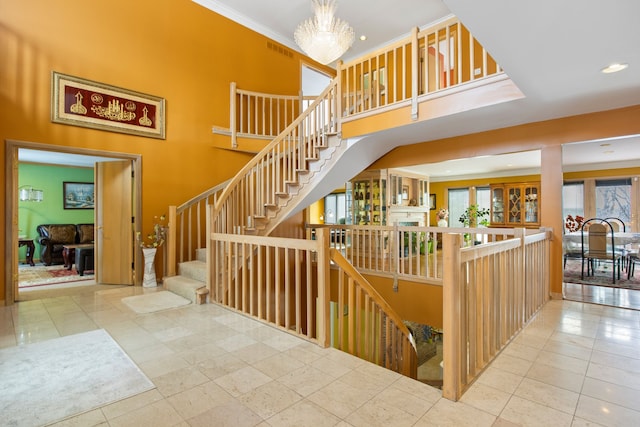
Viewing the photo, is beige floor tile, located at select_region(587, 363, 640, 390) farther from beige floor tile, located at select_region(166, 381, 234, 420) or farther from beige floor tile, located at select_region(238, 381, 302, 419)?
beige floor tile, located at select_region(166, 381, 234, 420)

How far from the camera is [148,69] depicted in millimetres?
5367

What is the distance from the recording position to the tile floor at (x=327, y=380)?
1778 millimetres

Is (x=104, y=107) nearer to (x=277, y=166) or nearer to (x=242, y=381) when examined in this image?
(x=277, y=166)

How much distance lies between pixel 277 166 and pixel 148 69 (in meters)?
2.87

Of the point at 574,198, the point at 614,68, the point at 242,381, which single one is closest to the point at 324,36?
the point at 614,68

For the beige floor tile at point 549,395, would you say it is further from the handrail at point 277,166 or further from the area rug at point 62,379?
the handrail at point 277,166

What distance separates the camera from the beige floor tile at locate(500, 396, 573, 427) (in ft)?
5.72

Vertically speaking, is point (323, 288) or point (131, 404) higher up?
point (323, 288)

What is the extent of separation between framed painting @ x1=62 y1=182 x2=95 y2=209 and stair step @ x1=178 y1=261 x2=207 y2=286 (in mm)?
5516

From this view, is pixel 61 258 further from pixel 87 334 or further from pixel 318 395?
pixel 318 395

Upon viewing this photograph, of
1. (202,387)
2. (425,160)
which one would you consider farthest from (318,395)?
(425,160)

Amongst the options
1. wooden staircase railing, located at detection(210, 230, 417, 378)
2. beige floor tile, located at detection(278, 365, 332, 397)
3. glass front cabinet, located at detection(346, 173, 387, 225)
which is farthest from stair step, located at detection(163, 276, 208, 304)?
glass front cabinet, located at detection(346, 173, 387, 225)

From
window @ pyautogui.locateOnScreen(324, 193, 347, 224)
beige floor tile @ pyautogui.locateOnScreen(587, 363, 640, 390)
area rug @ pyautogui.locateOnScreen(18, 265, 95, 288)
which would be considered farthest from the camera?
window @ pyautogui.locateOnScreen(324, 193, 347, 224)

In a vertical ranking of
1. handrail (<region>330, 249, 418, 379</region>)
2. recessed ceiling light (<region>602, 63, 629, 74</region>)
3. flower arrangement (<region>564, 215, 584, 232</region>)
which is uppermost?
recessed ceiling light (<region>602, 63, 629, 74</region>)
